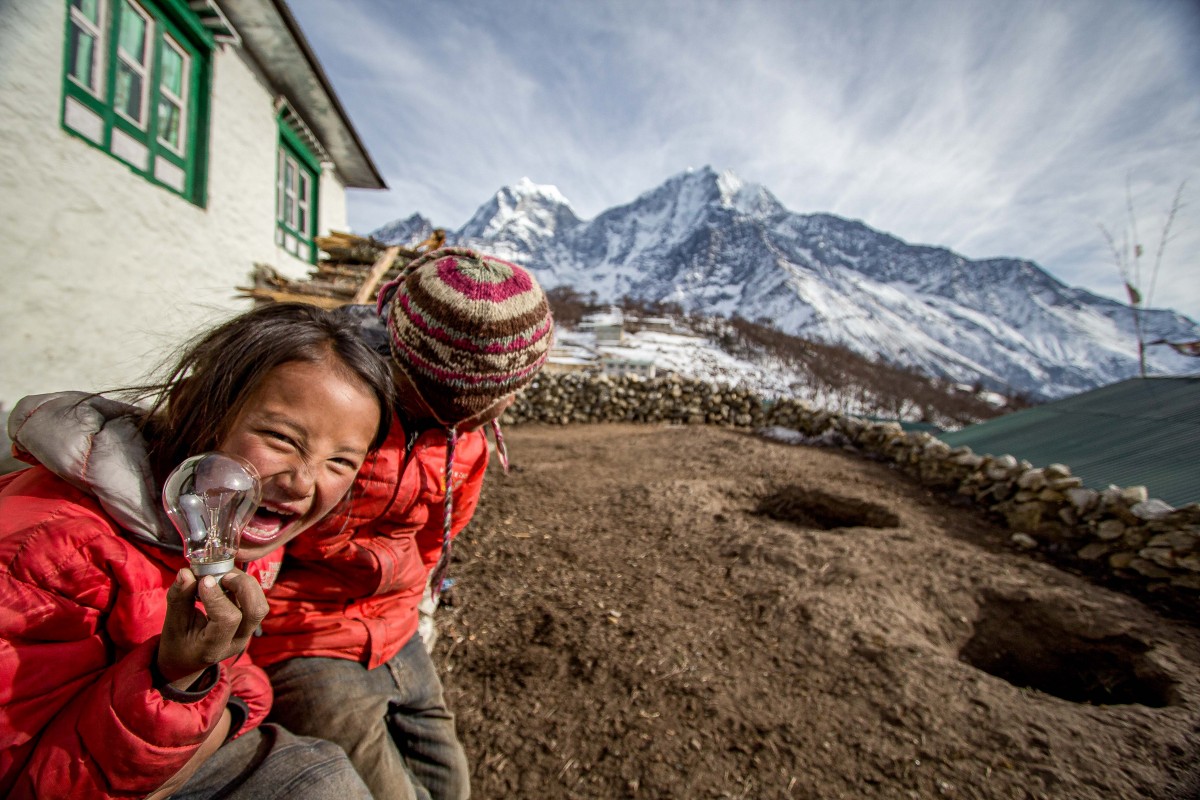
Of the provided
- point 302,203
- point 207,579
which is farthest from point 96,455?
point 302,203

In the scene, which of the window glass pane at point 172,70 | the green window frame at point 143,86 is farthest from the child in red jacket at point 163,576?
the window glass pane at point 172,70

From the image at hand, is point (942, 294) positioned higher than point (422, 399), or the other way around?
point (942, 294)

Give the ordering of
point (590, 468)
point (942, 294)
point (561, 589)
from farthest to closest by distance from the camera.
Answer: point (942, 294) → point (590, 468) → point (561, 589)

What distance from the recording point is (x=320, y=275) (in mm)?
5855

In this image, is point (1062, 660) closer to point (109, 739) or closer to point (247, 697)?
point (247, 697)

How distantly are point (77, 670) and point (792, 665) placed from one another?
2.74 metres

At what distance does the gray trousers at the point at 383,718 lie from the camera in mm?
1286

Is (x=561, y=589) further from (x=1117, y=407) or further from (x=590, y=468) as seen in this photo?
(x=1117, y=407)

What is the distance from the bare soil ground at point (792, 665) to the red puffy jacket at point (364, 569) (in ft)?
2.90

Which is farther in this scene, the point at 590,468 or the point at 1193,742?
the point at 590,468

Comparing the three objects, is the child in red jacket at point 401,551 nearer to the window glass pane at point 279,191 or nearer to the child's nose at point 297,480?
the child's nose at point 297,480

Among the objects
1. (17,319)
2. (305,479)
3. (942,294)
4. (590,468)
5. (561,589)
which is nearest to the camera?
(305,479)

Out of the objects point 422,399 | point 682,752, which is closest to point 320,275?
point 422,399

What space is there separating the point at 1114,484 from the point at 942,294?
20049cm
